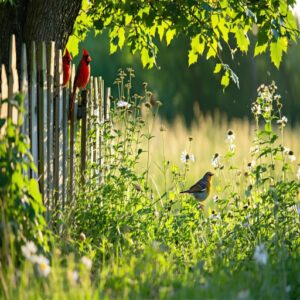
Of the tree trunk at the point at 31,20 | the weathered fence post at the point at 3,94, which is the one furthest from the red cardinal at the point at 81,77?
the weathered fence post at the point at 3,94

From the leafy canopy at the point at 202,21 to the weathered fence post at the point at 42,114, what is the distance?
49.4 inches

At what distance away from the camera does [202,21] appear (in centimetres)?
873

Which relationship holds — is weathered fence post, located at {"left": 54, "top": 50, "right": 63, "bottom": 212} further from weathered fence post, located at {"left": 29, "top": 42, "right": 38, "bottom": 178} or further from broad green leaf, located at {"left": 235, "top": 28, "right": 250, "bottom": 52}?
broad green leaf, located at {"left": 235, "top": 28, "right": 250, "bottom": 52}

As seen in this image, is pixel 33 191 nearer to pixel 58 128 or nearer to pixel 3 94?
pixel 3 94

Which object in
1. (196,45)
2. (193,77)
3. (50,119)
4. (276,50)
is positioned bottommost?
(50,119)

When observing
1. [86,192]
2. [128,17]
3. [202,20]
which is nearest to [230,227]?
[86,192]

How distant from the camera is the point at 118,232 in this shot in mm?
7301

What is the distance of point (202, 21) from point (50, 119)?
2.02 m

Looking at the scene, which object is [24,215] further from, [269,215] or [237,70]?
[237,70]

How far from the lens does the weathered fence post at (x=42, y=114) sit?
288 inches

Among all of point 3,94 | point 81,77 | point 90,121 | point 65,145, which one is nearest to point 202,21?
point 81,77

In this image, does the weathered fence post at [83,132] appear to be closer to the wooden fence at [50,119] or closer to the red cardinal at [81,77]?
the wooden fence at [50,119]

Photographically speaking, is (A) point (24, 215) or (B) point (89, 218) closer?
(A) point (24, 215)

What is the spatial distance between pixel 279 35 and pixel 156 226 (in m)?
2.04
